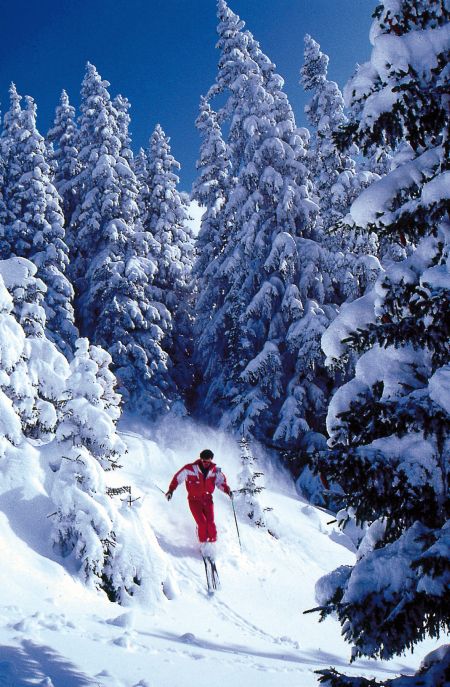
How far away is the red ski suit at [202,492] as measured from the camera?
9.82m

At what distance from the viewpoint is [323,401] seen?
65.4 ft

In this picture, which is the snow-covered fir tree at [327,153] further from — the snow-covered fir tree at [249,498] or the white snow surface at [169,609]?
the white snow surface at [169,609]

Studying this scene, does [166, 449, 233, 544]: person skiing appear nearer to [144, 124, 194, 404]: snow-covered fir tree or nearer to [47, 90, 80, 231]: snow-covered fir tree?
[144, 124, 194, 404]: snow-covered fir tree

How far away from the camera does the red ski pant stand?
9.75 metres

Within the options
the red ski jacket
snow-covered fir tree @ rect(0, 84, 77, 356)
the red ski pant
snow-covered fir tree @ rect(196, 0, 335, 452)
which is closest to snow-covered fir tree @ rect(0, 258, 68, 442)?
the red ski jacket

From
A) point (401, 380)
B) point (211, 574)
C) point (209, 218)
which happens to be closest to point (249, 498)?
point (211, 574)

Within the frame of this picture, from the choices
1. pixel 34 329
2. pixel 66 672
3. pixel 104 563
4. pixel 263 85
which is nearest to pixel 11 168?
pixel 263 85

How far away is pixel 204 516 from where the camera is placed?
9.93m

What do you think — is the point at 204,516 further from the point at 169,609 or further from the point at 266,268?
the point at 266,268

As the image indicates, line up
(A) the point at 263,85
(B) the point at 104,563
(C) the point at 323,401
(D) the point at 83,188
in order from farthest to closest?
(D) the point at 83,188, (A) the point at 263,85, (C) the point at 323,401, (B) the point at 104,563

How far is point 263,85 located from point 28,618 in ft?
78.2

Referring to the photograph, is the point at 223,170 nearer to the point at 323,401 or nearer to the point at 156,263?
the point at 156,263

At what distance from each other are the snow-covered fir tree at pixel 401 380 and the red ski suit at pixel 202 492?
5.85m

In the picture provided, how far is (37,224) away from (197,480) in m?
20.3
